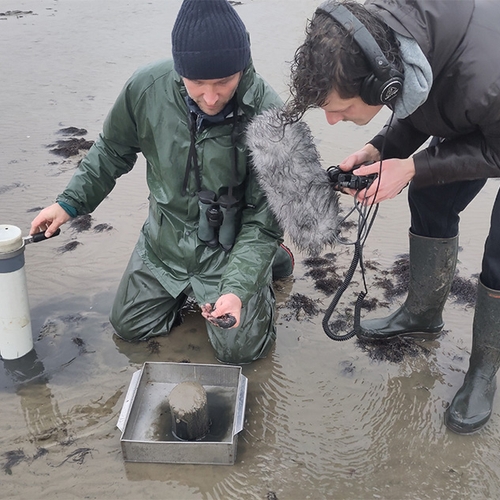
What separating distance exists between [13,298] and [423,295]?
2142mm

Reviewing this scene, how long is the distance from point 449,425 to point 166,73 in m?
2.20

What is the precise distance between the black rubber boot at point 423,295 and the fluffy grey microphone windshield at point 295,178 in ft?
2.19

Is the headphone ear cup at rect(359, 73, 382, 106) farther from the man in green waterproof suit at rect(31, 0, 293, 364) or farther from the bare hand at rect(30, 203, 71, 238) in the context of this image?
the bare hand at rect(30, 203, 71, 238)

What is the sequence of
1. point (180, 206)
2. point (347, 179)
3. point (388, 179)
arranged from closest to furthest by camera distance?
point (388, 179), point (347, 179), point (180, 206)

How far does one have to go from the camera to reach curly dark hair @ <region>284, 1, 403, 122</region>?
1883 mm

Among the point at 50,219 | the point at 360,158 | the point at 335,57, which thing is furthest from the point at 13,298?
the point at 335,57

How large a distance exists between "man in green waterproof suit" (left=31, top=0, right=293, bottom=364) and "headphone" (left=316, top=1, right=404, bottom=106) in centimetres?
68

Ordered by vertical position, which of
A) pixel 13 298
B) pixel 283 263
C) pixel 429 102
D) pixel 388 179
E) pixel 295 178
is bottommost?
pixel 283 263

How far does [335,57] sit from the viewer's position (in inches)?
74.7

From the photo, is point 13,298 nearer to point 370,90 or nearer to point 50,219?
point 50,219

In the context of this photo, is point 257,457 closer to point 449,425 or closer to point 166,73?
point 449,425

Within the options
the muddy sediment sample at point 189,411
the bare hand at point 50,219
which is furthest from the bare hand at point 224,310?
the bare hand at point 50,219

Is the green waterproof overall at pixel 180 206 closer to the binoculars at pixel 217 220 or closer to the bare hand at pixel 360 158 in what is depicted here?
the binoculars at pixel 217 220

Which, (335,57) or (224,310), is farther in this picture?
(224,310)
